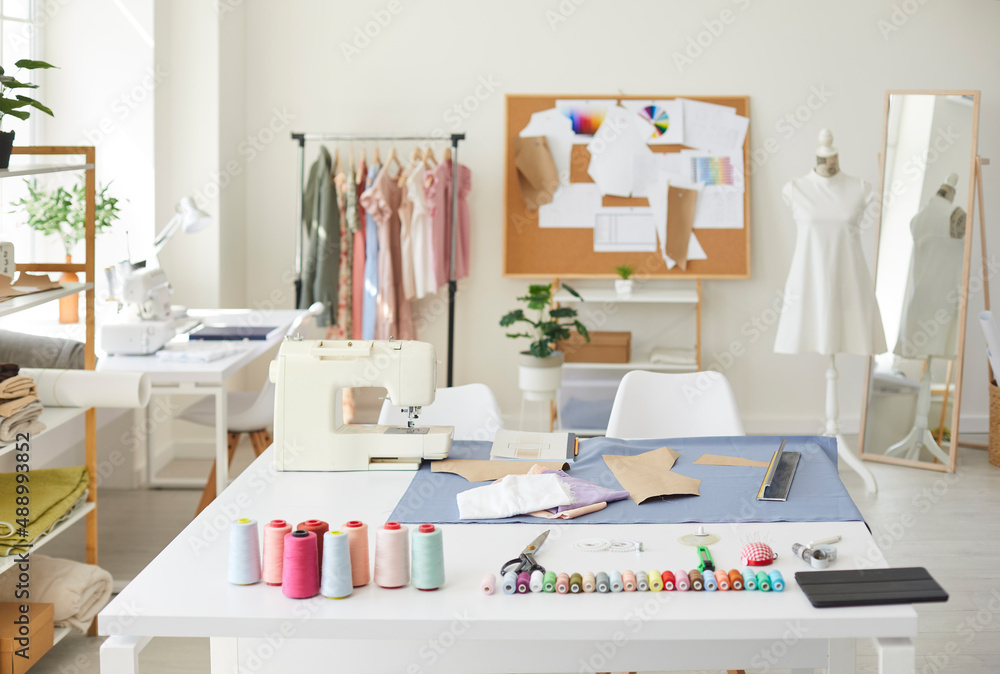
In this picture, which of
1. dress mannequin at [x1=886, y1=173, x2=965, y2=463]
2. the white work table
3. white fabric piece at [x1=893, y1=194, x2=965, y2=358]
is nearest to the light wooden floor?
dress mannequin at [x1=886, y1=173, x2=965, y2=463]

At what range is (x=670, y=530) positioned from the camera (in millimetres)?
1821

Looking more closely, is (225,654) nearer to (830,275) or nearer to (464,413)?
(464,413)

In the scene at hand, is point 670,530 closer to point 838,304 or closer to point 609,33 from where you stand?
point 838,304

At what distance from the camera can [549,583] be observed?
1.55 metres

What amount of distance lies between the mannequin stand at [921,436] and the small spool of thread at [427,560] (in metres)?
3.82

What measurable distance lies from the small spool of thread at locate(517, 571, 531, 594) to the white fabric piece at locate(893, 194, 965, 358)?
3.79 meters

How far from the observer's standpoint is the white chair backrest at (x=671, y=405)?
294cm

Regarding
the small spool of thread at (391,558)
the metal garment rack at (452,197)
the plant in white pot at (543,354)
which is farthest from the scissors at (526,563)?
the metal garment rack at (452,197)

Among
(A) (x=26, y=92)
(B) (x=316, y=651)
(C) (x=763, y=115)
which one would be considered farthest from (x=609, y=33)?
(B) (x=316, y=651)

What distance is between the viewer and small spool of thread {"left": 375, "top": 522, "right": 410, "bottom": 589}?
61.5 inches

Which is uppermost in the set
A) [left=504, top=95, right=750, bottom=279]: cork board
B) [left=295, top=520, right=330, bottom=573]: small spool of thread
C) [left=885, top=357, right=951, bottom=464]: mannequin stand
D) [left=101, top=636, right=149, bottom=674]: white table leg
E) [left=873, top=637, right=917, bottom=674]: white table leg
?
[left=504, top=95, right=750, bottom=279]: cork board

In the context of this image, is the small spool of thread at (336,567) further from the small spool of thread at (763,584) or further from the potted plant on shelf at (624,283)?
the potted plant on shelf at (624,283)

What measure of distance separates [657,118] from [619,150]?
0.27 metres

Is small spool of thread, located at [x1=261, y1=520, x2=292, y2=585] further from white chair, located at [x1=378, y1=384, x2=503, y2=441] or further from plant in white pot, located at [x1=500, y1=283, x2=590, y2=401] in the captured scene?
plant in white pot, located at [x1=500, y1=283, x2=590, y2=401]
